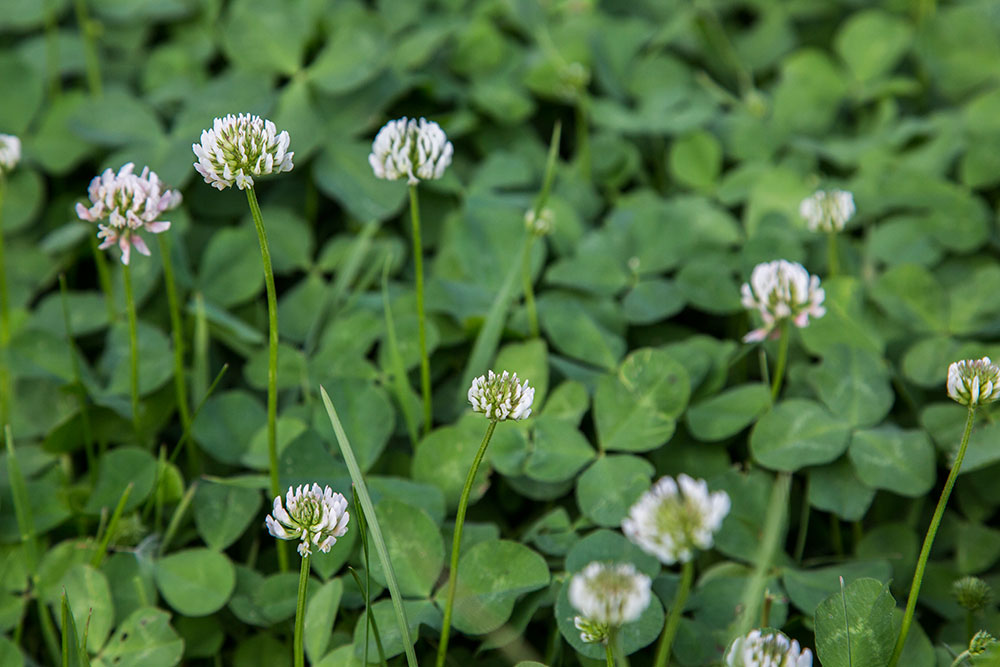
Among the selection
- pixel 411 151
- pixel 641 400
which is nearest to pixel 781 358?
pixel 641 400

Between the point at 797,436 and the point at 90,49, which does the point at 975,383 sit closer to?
the point at 797,436

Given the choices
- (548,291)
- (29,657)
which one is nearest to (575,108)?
(548,291)

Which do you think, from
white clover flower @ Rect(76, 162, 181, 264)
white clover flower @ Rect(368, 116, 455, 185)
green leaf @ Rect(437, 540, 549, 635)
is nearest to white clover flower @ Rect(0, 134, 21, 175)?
white clover flower @ Rect(76, 162, 181, 264)

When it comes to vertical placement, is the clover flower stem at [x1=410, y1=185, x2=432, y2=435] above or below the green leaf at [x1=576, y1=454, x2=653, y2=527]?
above

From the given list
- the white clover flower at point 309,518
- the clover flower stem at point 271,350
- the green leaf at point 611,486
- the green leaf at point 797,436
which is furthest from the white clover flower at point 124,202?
the green leaf at point 797,436

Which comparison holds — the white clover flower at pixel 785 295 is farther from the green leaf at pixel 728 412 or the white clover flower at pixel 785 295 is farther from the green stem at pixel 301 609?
the green stem at pixel 301 609

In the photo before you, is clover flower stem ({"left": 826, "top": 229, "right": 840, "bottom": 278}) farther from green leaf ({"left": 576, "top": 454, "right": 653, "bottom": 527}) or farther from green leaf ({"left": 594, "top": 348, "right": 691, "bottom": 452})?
green leaf ({"left": 576, "top": 454, "right": 653, "bottom": 527})

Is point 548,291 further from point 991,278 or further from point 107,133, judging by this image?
point 107,133
